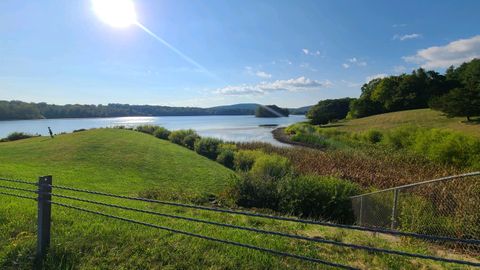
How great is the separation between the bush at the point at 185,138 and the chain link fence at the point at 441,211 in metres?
25.4

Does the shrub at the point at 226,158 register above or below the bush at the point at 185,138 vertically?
below

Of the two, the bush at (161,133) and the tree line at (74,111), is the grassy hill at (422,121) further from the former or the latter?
the tree line at (74,111)

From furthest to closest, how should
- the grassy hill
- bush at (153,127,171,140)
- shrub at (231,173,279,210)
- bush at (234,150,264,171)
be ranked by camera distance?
the grassy hill < bush at (153,127,171,140) < bush at (234,150,264,171) < shrub at (231,173,279,210)

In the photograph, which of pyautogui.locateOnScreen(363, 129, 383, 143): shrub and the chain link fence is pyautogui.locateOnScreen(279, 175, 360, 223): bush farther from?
pyautogui.locateOnScreen(363, 129, 383, 143): shrub

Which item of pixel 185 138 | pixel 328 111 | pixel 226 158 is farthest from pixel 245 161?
pixel 328 111

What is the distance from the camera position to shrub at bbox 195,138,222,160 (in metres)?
27.7

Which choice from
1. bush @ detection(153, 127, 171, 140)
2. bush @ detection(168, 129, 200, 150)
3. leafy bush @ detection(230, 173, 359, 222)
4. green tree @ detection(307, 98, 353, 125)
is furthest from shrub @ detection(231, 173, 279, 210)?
green tree @ detection(307, 98, 353, 125)

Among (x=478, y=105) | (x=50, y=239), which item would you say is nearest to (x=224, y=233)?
(x=50, y=239)

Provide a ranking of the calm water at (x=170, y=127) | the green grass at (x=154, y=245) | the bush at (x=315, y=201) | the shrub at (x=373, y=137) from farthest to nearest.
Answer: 1. the calm water at (x=170, y=127)
2. the shrub at (x=373, y=137)
3. the bush at (x=315, y=201)
4. the green grass at (x=154, y=245)

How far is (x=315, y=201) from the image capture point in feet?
33.1

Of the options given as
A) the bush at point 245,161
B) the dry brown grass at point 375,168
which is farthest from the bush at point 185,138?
the dry brown grass at point 375,168

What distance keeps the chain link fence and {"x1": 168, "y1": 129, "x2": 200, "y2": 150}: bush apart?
25430mm

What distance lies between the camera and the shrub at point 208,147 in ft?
91.0

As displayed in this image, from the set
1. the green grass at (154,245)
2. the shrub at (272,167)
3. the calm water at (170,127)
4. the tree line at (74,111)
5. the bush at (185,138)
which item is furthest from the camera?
the tree line at (74,111)
